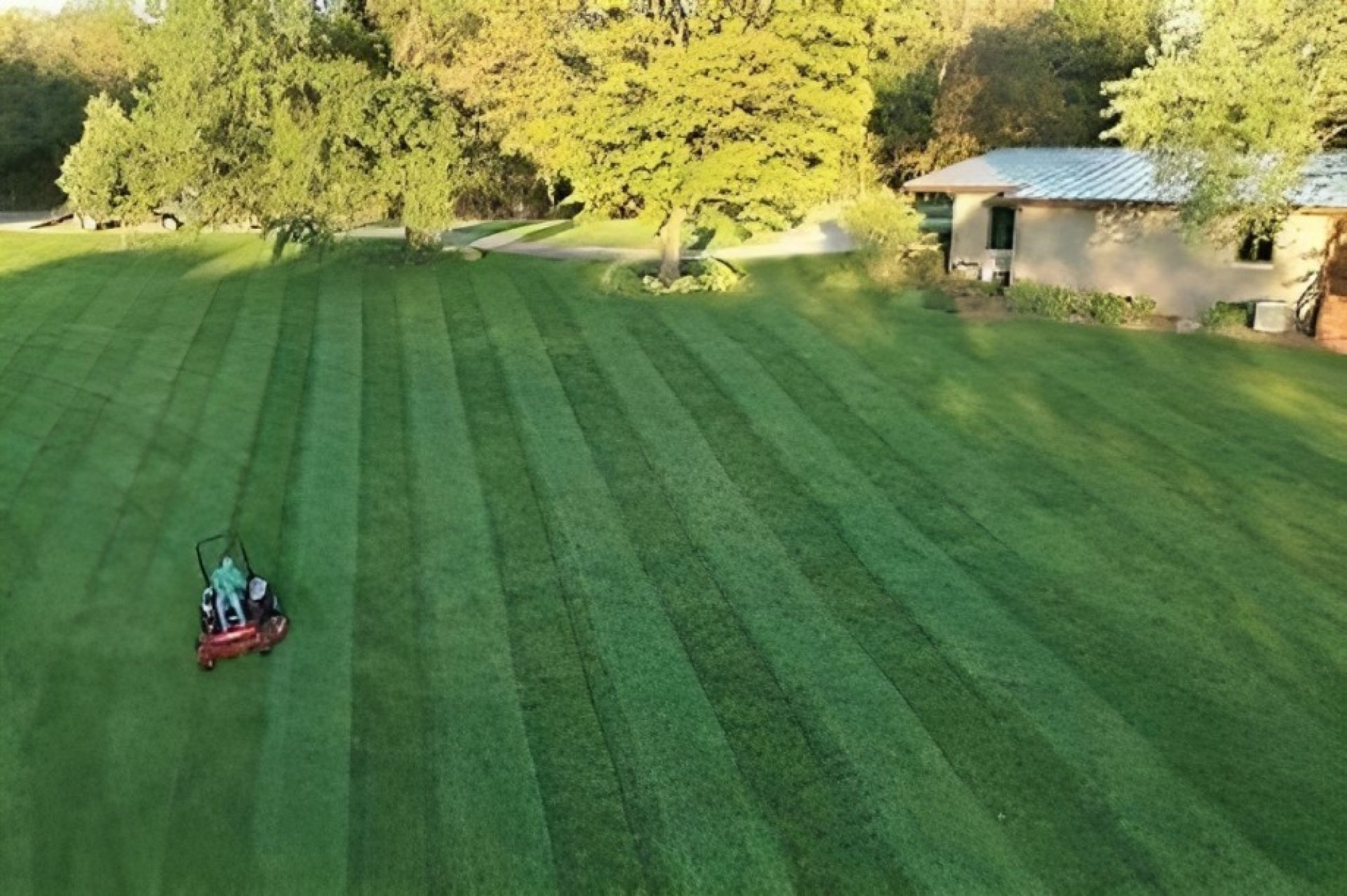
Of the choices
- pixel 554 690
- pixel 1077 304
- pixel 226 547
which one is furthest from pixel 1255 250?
pixel 226 547

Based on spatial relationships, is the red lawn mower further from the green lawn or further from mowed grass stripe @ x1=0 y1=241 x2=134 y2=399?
mowed grass stripe @ x1=0 y1=241 x2=134 y2=399

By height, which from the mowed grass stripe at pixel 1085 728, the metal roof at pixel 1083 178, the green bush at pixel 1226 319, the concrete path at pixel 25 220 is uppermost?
the metal roof at pixel 1083 178

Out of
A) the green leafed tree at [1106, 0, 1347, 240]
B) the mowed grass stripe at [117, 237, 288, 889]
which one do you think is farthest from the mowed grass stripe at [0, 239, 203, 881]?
the green leafed tree at [1106, 0, 1347, 240]

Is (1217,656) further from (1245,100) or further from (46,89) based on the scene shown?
(46,89)

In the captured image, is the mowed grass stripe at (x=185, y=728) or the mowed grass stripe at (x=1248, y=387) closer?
the mowed grass stripe at (x=185, y=728)

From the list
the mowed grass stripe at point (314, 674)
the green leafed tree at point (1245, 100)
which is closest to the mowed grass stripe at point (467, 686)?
the mowed grass stripe at point (314, 674)

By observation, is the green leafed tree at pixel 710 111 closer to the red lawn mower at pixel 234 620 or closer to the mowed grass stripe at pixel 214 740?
the mowed grass stripe at pixel 214 740
